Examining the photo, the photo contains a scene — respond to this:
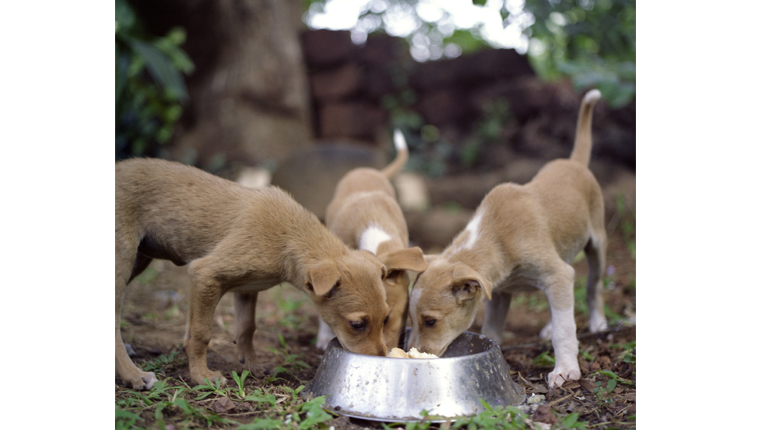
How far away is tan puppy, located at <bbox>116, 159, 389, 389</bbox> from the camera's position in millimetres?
3881

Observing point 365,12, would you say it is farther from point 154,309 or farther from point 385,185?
point 154,309

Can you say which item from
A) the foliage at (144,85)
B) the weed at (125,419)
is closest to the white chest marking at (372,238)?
the weed at (125,419)

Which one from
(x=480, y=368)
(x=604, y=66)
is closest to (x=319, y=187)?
(x=604, y=66)

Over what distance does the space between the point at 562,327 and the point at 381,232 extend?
5.74 feet

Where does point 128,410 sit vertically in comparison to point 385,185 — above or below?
below

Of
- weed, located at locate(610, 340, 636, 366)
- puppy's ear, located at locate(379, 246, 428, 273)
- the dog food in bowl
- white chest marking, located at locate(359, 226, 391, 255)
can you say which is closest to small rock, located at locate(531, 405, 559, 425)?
the dog food in bowl

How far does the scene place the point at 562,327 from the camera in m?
4.30

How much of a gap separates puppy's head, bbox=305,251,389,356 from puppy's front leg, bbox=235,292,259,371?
871 mm

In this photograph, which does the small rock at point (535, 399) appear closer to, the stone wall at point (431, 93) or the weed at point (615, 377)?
the weed at point (615, 377)

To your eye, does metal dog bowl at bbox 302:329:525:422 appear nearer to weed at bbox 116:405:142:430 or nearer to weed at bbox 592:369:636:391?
weed at bbox 592:369:636:391

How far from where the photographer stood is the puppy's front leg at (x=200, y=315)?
3.97 metres

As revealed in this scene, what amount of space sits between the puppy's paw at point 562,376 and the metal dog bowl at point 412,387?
0.55m

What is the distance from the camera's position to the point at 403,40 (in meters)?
16.2

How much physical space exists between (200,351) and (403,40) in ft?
44.9
